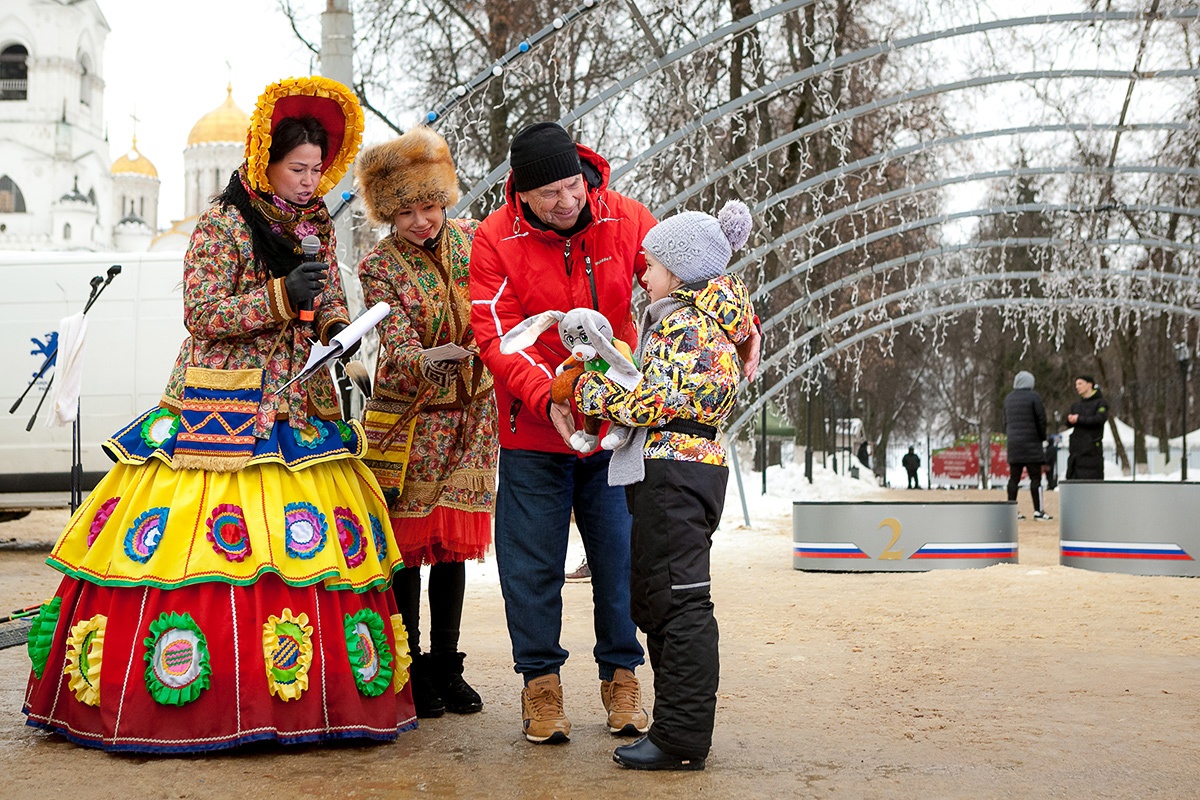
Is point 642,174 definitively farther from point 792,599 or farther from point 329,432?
point 329,432

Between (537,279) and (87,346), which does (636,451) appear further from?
(87,346)

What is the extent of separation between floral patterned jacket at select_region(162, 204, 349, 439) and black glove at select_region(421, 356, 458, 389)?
0.31m

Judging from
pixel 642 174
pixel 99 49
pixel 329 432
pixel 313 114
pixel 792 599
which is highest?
pixel 99 49

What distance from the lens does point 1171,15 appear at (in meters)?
9.81

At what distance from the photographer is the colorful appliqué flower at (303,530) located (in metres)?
3.95

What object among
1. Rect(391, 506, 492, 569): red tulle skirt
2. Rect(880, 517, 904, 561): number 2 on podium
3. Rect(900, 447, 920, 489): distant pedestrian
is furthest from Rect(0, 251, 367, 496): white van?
Rect(900, 447, 920, 489): distant pedestrian

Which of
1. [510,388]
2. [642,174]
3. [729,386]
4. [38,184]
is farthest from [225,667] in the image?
[38,184]

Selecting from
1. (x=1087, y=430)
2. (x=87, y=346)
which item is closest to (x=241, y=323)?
(x=87, y=346)

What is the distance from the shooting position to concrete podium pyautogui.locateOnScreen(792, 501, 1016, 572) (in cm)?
996

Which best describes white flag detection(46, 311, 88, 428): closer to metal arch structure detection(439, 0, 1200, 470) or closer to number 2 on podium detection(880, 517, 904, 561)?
metal arch structure detection(439, 0, 1200, 470)

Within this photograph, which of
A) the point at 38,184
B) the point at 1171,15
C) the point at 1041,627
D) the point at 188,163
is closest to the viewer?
the point at 1041,627

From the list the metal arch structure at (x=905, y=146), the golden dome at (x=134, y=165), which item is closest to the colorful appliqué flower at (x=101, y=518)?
the metal arch structure at (x=905, y=146)

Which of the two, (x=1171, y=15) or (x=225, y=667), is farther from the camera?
(x=1171, y=15)

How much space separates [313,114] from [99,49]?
77489mm
